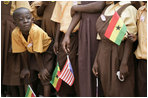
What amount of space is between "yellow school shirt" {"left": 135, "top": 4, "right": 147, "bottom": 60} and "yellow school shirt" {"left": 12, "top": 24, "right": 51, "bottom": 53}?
44.2 inches

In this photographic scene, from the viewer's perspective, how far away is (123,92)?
2.10 m

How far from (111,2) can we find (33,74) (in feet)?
4.57

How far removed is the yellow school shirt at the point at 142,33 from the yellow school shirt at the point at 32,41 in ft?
3.69

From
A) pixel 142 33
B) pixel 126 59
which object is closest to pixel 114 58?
pixel 126 59

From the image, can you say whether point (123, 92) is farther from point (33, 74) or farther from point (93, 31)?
point (33, 74)

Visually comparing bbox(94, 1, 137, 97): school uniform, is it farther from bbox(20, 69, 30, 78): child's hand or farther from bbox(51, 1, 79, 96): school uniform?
bbox(20, 69, 30, 78): child's hand

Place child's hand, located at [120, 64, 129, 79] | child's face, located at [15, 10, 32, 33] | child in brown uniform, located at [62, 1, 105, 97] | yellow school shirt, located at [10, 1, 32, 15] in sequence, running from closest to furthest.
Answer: child's hand, located at [120, 64, 129, 79] → child in brown uniform, located at [62, 1, 105, 97] → child's face, located at [15, 10, 32, 33] → yellow school shirt, located at [10, 1, 32, 15]

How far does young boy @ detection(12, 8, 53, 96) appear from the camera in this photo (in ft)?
8.20

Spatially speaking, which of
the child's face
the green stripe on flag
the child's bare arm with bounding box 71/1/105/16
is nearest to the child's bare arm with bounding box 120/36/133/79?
the green stripe on flag

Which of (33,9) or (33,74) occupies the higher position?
(33,9)

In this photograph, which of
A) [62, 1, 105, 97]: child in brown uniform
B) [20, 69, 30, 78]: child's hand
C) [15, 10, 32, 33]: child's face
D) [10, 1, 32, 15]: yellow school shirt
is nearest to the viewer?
[62, 1, 105, 97]: child in brown uniform

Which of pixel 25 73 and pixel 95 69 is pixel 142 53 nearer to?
pixel 95 69

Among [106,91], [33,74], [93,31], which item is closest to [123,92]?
[106,91]

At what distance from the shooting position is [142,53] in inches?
78.0
